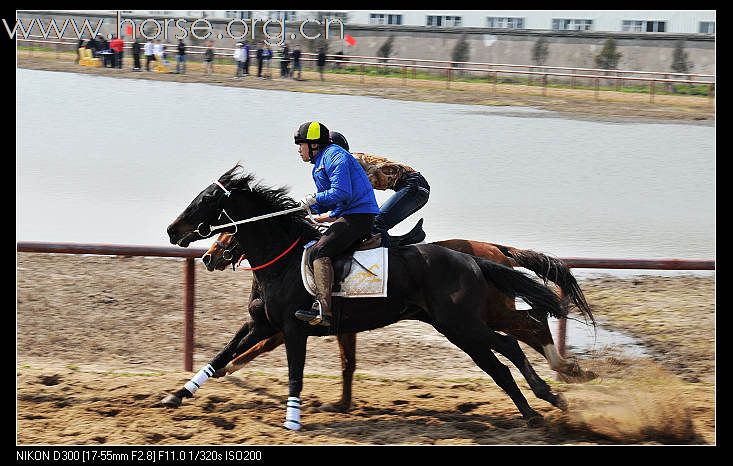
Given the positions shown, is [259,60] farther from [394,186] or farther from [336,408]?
[336,408]

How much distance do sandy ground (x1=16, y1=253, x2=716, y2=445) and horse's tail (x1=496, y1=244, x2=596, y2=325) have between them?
662mm

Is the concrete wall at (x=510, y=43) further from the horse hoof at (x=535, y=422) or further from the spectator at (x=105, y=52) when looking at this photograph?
the horse hoof at (x=535, y=422)

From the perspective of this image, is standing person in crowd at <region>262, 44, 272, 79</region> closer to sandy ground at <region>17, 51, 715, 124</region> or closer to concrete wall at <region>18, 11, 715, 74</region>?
sandy ground at <region>17, 51, 715, 124</region>

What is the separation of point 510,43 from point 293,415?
2695 cm

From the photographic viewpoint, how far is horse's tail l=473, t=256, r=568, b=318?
6977 mm

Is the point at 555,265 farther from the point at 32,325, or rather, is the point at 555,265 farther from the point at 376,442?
the point at 32,325

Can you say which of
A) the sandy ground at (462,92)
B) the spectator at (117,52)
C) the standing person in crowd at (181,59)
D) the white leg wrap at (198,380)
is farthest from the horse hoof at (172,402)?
the spectator at (117,52)

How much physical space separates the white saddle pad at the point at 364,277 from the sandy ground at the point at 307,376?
0.95 meters

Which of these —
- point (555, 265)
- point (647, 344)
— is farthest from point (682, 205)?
point (555, 265)

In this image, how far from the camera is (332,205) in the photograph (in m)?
6.62

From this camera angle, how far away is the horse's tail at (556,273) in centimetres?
735

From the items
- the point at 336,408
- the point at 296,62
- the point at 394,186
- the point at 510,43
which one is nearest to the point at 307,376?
the point at 336,408

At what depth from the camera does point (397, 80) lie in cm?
2827

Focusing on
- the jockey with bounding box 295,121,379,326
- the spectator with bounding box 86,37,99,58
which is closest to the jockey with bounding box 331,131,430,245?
the jockey with bounding box 295,121,379,326
